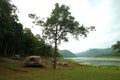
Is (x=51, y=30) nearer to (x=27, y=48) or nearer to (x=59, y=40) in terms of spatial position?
(x=59, y=40)

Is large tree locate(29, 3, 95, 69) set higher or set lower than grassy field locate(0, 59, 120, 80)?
higher

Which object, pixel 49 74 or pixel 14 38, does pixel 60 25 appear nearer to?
pixel 49 74

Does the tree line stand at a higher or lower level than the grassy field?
higher

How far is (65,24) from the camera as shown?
133ft

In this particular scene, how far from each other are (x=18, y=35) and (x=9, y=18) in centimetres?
4688

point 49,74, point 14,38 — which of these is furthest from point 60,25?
point 14,38

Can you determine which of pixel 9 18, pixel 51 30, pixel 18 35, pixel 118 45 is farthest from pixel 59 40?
pixel 118 45

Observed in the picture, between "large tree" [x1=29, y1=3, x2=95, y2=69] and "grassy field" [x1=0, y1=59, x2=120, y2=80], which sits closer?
"grassy field" [x1=0, y1=59, x2=120, y2=80]

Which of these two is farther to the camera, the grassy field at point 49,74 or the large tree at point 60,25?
the large tree at point 60,25

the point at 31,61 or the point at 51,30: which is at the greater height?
the point at 51,30

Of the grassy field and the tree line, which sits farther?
the tree line

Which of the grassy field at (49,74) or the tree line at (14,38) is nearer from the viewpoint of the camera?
the grassy field at (49,74)

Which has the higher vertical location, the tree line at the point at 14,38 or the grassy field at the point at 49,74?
the tree line at the point at 14,38

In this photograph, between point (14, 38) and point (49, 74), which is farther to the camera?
point (14, 38)
